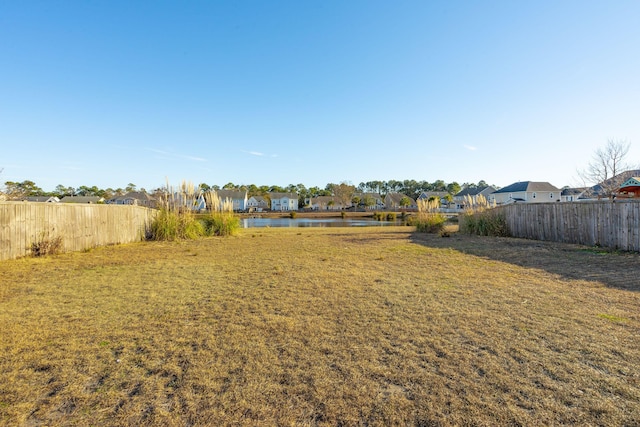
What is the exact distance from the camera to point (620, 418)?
1.63 meters

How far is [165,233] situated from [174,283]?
6.76m

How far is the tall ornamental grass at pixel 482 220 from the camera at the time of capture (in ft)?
37.6

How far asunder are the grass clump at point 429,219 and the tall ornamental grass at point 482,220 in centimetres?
85

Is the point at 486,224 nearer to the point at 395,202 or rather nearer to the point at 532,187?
the point at 532,187

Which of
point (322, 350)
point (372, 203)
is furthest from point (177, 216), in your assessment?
point (372, 203)

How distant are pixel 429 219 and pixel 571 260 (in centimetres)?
750

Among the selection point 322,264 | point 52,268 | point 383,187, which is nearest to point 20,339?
point 52,268

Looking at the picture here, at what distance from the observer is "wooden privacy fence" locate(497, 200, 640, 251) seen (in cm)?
709

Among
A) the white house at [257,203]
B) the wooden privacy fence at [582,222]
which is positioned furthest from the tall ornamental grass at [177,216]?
the white house at [257,203]

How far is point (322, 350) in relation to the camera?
2451 millimetres

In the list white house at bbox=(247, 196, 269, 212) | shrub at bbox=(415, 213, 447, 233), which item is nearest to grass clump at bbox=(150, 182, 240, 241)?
shrub at bbox=(415, 213, 447, 233)

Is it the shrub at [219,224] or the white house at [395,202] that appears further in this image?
the white house at [395,202]

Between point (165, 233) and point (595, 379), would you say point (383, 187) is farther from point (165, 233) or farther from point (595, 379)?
point (595, 379)

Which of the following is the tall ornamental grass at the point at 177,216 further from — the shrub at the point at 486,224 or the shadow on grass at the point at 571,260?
the shrub at the point at 486,224
